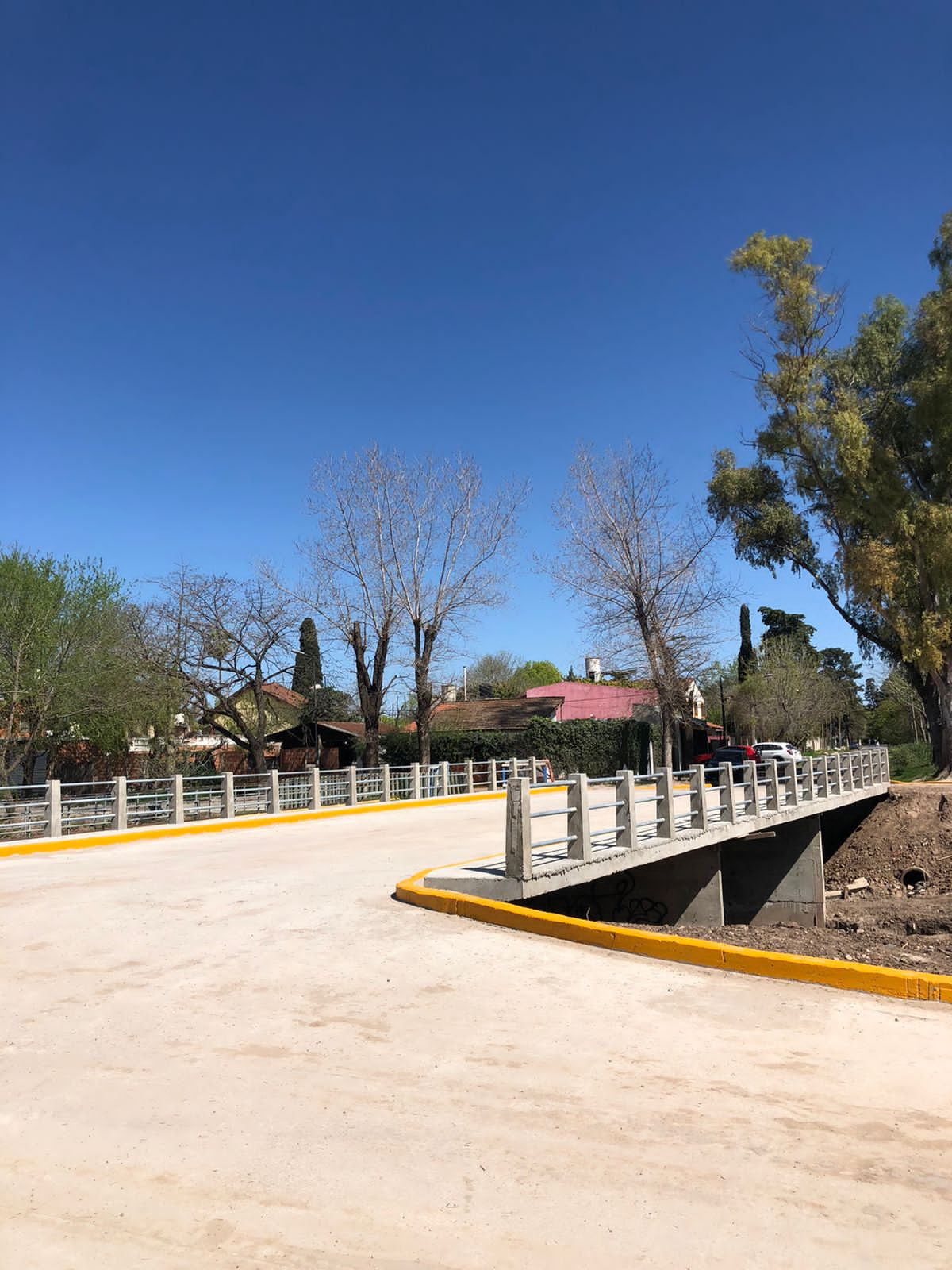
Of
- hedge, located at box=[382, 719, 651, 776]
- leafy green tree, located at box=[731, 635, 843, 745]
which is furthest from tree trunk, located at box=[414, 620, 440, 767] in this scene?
leafy green tree, located at box=[731, 635, 843, 745]

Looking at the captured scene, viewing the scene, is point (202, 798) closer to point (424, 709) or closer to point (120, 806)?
point (120, 806)

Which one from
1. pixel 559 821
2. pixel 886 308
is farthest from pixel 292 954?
pixel 886 308

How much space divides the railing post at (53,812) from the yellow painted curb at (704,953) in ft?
34.5

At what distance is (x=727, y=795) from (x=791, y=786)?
5.13 metres

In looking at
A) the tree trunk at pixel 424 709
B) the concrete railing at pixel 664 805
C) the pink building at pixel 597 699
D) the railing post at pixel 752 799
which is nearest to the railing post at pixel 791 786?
the concrete railing at pixel 664 805

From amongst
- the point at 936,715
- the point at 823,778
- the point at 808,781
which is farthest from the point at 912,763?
the point at 808,781

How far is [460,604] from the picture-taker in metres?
37.5

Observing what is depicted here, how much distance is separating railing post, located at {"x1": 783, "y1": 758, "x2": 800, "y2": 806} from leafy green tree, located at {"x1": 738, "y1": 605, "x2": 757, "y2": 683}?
6194 centimetres

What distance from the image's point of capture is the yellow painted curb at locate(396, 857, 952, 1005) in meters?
7.01

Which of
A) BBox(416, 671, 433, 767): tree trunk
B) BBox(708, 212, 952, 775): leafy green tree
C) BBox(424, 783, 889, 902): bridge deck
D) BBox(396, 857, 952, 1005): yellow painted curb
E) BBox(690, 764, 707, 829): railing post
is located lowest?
BBox(396, 857, 952, 1005): yellow painted curb

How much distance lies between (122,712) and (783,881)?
85.8 ft

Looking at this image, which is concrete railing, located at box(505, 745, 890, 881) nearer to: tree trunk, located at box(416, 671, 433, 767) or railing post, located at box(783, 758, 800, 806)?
railing post, located at box(783, 758, 800, 806)

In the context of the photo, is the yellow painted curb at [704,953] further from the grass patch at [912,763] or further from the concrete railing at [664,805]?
the grass patch at [912,763]

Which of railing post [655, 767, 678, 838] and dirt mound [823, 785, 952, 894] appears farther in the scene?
dirt mound [823, 785, 952, 894]
